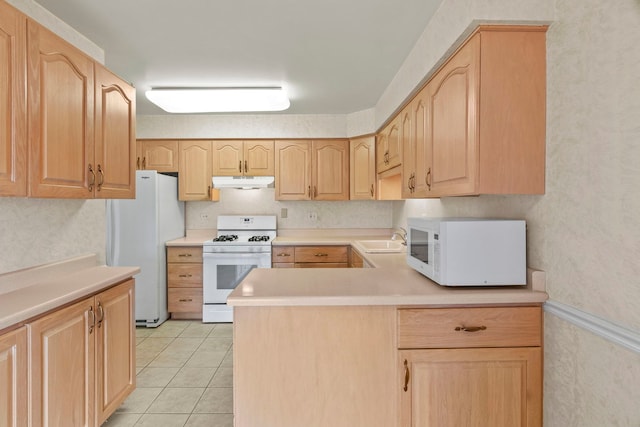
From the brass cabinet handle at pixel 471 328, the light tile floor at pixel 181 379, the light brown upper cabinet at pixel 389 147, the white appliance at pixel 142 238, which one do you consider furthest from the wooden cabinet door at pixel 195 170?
the brass cabinet handle at pixel 471 328

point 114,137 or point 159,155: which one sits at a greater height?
point 159,155

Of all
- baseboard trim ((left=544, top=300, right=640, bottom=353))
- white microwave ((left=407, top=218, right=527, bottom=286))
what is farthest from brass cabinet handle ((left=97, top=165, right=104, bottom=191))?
baseboard trim ((left=544, top=300, right=640, bottom=353))

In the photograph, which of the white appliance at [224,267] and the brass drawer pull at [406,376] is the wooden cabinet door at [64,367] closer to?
the brass drawer pull at [406,376]

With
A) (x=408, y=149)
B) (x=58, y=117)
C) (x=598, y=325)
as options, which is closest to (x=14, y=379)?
(x=58, y=117)

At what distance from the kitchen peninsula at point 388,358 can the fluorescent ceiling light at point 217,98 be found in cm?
218

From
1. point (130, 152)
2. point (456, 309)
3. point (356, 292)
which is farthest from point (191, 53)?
point (456, 309)

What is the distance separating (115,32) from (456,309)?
2.58 m

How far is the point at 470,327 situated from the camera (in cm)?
146

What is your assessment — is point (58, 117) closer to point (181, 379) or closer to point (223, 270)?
point (181, 379)

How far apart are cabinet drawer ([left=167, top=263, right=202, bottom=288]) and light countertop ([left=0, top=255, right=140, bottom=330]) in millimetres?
1593

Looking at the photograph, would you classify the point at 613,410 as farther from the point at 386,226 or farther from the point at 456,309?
the point at 386,226

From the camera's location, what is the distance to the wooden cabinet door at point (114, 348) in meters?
1.73

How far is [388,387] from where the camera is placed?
146 centimetres

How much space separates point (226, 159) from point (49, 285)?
254 cm
